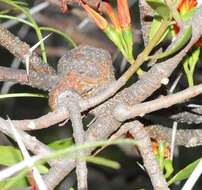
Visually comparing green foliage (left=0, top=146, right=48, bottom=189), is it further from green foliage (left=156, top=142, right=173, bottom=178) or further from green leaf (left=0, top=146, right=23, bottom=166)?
green foliage (left=156, top=142, right=173, bottom=178)

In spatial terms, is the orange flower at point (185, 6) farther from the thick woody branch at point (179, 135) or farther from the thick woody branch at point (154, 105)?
the thick woody branch at point (179, 135)

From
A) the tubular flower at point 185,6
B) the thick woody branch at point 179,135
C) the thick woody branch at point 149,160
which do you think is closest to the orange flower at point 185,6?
the tubular flower at point 185,6

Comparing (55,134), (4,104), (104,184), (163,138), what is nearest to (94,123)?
(163,138)

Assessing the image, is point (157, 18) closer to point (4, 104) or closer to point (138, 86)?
point (138, 86)

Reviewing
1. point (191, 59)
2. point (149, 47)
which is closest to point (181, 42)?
point (149, 47)

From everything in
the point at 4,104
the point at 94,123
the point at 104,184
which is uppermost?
the point at 4,104

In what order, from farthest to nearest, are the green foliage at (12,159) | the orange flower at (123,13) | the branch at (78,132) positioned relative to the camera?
the green foliage at (12,159), the orange flower at (123,13), the branch at (78,132)

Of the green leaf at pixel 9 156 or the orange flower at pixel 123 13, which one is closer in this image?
the orange flower at pixel 123 13
